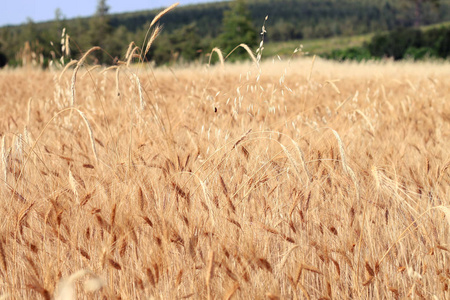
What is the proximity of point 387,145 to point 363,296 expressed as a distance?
118 cm

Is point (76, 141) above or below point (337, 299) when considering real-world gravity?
above

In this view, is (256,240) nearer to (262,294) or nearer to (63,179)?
(262,294)

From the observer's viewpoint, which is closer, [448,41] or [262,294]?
[262,294]

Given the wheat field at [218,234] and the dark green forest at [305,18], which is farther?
the dark green forest at [305,18]

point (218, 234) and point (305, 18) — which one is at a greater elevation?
point (305, 18)

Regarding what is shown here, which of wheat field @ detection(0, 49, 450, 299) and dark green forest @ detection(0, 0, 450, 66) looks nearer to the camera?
wheat field @ detection(0, 49, 450, 299)

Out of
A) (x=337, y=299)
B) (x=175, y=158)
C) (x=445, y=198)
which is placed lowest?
(x=337, y=299)

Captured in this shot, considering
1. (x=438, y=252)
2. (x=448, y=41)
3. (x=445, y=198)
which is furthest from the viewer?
(x=448, y=41)

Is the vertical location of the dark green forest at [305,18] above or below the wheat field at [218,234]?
above

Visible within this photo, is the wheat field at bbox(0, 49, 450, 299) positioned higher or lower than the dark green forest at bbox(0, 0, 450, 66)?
lower

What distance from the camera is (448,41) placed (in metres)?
20.1

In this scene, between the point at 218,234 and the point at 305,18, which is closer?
the point at 218,234

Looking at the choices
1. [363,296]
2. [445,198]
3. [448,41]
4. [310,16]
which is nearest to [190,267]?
[363,296]

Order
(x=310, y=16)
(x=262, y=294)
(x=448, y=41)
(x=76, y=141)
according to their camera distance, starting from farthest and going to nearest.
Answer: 1. (x=310, y=16)
2. (x=448, y=41)
3. (x=76, y=141)
4. (x=262, y=294)
